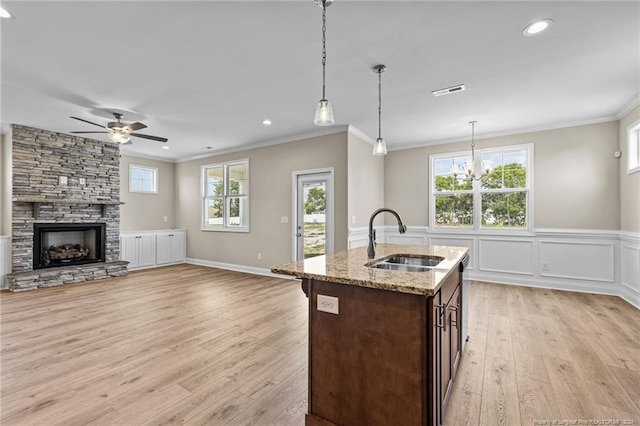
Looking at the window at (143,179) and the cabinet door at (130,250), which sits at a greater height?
the window at (143,179)

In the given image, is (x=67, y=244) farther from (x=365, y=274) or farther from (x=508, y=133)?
(x=508, y=133)

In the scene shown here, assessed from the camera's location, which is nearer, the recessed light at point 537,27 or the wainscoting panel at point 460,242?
the recessed light at point 537,27

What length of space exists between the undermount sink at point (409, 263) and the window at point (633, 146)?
143 inches

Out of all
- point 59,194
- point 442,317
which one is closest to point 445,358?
point 442,317

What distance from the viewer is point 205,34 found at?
2.48 metres

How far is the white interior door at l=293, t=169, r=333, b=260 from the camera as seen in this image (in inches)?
205

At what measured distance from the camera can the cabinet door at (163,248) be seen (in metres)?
7.07

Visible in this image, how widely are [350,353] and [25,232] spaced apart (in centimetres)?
627

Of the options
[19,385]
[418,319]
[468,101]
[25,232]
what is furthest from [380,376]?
[25,232]

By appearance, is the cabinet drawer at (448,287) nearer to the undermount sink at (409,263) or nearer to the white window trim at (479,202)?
the undermount sink at (409,263)

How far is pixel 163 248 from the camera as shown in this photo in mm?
7148

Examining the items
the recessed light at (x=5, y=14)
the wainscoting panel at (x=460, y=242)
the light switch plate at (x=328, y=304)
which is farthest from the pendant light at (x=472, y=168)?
the recessed light at (x=5, y=14)

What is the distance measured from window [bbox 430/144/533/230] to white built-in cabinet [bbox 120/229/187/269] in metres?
6.01

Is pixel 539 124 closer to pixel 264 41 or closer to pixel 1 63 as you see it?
pixel 264 41
